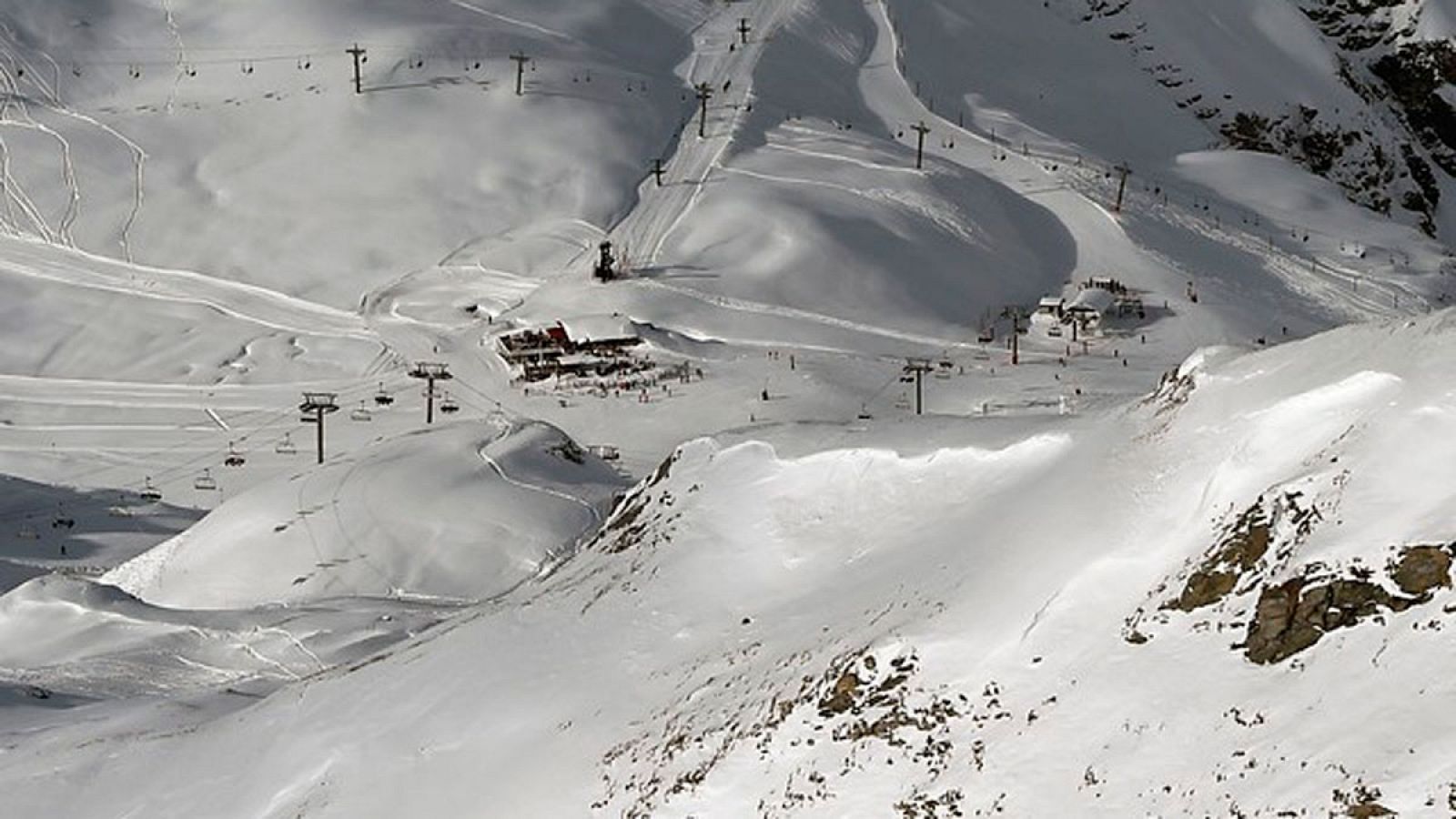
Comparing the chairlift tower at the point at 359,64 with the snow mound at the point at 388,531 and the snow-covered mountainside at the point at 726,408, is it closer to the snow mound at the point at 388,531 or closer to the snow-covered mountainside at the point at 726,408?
the snow-covered mountainside at the point at 726,408

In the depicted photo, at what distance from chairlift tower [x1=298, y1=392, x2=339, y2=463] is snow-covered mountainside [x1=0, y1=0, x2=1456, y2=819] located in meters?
0.30

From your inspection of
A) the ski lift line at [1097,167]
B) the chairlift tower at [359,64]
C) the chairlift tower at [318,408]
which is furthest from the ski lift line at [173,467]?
the ski lift line at [1097,167]

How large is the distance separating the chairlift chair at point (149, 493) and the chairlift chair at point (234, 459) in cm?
244

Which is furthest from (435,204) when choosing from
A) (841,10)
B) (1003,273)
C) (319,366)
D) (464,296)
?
(841,10)

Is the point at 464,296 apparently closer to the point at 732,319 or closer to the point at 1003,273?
the point at 732,319

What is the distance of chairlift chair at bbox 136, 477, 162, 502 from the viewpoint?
58.8 meters

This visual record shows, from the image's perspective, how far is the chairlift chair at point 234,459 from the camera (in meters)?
61.2

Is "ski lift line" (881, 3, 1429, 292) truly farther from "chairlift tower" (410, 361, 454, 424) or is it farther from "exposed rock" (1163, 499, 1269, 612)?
"exposed rock" (1163, 499, 1269, 612)

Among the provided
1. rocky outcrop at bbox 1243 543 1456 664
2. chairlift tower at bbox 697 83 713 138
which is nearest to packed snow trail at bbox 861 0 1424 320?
chairlift tower at bbox 697 83 713 138

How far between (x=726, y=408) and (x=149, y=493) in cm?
1804

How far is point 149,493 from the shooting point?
59156 mm

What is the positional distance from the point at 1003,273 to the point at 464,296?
69.0 feet

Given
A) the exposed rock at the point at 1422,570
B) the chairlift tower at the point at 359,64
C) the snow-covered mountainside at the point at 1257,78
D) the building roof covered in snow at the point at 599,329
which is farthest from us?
the snow-covered mountainside at the point at 1257,78

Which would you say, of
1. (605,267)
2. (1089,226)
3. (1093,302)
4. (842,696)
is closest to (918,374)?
(1093,302)
